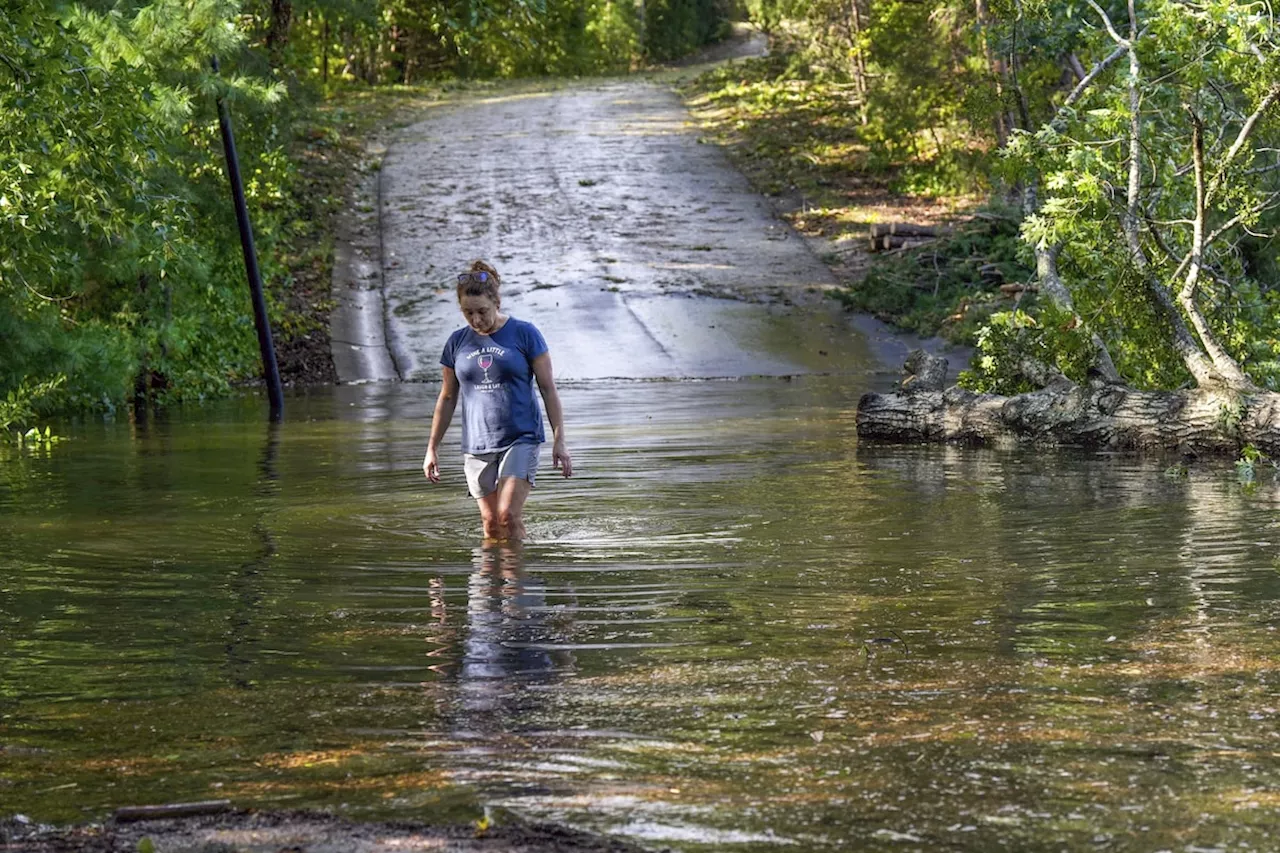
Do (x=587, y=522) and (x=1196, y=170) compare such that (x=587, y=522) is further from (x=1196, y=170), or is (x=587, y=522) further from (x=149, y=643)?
(x=1196, y=170)

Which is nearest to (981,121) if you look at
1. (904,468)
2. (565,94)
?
(904,468)

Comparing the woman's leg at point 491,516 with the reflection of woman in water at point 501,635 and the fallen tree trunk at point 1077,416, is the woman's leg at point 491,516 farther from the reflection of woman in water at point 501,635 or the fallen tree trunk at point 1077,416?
the fallen tree trunk at point 1077,416

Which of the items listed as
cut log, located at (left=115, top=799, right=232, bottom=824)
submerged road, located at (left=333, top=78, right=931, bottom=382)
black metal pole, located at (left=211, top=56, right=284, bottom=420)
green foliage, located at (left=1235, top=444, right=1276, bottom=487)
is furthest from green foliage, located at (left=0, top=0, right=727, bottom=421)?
cut log, located at (left=115, top=799, right=232, bottom=824)

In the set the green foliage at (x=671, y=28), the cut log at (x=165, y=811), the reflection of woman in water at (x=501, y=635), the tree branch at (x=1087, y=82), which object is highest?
the green foliage at (x=671, y=28)

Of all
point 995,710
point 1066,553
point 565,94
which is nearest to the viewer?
point 995,710

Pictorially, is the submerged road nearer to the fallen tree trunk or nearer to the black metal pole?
the black metal pole

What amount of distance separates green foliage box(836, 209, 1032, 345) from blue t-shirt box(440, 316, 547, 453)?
17.6 meters

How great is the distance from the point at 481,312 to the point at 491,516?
50.1 inches

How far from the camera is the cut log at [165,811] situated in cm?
458

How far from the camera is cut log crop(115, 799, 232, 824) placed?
4578 mm

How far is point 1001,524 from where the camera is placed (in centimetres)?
1047

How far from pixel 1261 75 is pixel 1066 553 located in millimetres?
5815

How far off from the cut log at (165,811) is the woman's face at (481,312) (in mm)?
5123

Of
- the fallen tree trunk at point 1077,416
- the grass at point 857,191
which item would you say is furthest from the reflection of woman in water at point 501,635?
the grass at point 857,191
